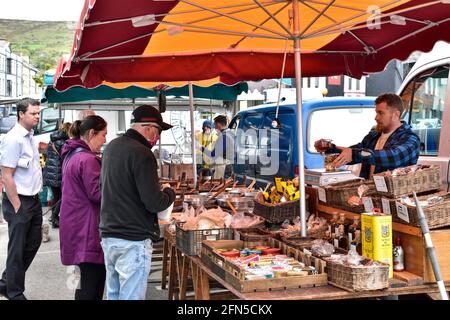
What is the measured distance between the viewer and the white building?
199 ft

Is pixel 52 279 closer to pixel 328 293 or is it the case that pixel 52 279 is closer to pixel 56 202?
pixel 56 202

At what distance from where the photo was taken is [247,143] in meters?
9.85

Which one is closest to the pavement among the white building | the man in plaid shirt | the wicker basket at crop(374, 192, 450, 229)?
the man in plaid shirt

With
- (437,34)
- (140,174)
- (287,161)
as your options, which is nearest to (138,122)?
(140,174)

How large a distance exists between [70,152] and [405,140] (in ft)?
9.03

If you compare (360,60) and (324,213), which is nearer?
(324,213)

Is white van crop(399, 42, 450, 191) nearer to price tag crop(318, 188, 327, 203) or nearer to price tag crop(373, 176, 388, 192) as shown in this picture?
price tag crop(318, 188, 327, 203)

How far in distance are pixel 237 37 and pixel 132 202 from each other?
2.64m

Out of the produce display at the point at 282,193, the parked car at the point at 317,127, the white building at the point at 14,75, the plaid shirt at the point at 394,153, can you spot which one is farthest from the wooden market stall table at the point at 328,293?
the white building at the point at 14,75

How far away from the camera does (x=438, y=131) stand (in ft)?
17.9

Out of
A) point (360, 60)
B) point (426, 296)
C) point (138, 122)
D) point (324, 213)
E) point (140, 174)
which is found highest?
point (360, 60)

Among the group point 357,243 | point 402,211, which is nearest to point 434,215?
point 402,211

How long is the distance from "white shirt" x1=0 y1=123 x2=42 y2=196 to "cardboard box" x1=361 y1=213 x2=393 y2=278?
12.2 ft

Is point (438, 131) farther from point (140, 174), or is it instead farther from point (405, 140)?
point (140, 174)
